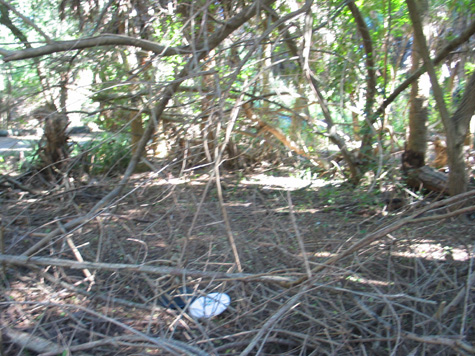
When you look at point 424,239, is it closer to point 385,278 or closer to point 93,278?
point 385,278

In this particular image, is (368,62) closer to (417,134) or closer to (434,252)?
(417,134)

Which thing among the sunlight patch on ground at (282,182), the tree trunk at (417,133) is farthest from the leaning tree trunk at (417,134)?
the sunlight patch on ground at (282,182)

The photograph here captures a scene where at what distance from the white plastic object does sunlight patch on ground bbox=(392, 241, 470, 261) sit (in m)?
1.58

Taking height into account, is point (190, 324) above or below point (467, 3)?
below

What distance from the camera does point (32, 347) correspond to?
2.81m

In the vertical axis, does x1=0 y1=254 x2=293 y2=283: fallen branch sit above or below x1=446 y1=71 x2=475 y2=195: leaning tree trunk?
below

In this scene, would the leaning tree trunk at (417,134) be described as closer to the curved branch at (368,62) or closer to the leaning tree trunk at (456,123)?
the curved branch at (368,62)

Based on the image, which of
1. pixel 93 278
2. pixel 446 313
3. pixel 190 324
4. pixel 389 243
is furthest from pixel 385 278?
pixel 93 278

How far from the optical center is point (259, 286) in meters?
3.25

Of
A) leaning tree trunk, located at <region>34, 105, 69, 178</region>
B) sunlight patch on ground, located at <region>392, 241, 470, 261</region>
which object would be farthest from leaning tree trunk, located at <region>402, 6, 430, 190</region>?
leaning tree trunk, located at <region>34, 105, 69, 178</region>

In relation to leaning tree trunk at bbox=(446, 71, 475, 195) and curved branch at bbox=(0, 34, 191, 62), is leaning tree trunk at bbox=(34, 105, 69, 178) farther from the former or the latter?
leaning tree trunk at bbox=(446, 71, 475, 195)

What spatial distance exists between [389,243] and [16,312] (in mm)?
2956

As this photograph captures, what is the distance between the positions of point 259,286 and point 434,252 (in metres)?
1.64

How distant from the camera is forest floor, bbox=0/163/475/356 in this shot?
258 cm
